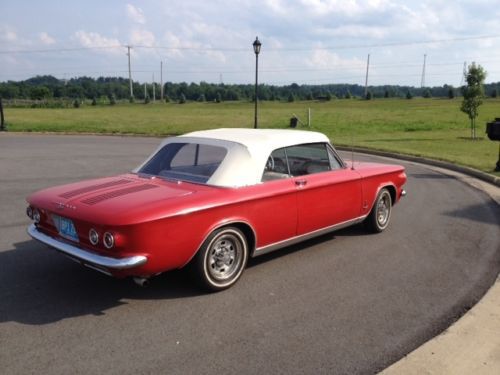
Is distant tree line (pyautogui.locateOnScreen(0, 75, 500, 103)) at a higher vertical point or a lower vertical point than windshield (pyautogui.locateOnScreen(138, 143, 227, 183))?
higher

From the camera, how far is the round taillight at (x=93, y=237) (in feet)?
12.9

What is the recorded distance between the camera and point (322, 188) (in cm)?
543

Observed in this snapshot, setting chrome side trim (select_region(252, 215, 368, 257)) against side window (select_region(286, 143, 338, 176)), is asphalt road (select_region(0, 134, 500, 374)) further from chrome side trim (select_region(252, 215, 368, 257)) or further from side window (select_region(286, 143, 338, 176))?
side window (select_region(286, 143, 338, 176))

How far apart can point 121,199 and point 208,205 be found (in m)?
0.76

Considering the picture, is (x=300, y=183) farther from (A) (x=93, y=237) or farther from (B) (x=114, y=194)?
(A) (x=93, y=237)

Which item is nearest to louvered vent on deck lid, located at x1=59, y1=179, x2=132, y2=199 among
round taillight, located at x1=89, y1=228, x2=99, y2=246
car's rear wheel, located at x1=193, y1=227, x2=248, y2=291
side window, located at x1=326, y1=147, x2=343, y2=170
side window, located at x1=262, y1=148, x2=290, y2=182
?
round taillight, located at x1=89, y1=228, x2=99, y2=246

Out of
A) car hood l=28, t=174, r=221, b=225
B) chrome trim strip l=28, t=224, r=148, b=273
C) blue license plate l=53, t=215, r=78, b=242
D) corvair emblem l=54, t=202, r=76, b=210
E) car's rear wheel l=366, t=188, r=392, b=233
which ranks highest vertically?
car hood l=28, t=174, r=221, b=225

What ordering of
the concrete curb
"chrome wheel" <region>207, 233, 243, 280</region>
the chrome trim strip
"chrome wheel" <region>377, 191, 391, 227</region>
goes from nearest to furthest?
the chrome trim strip
"chrome wheel" <region>207, 233, 243, 280</region>
"chrome wheel" <region>377, 191, 391, 227</region>
the concrete curb

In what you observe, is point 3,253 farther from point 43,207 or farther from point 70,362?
point 70,362

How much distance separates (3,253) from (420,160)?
39.8 feet

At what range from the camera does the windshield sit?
16.7 feet

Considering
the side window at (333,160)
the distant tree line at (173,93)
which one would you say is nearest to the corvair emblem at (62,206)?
the side window at (333,160)

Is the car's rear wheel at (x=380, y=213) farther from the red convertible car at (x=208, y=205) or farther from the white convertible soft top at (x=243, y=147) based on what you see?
the white convertible soft top at (x=243, y=147)

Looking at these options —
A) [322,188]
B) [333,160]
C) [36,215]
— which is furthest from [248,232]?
[36,215]
